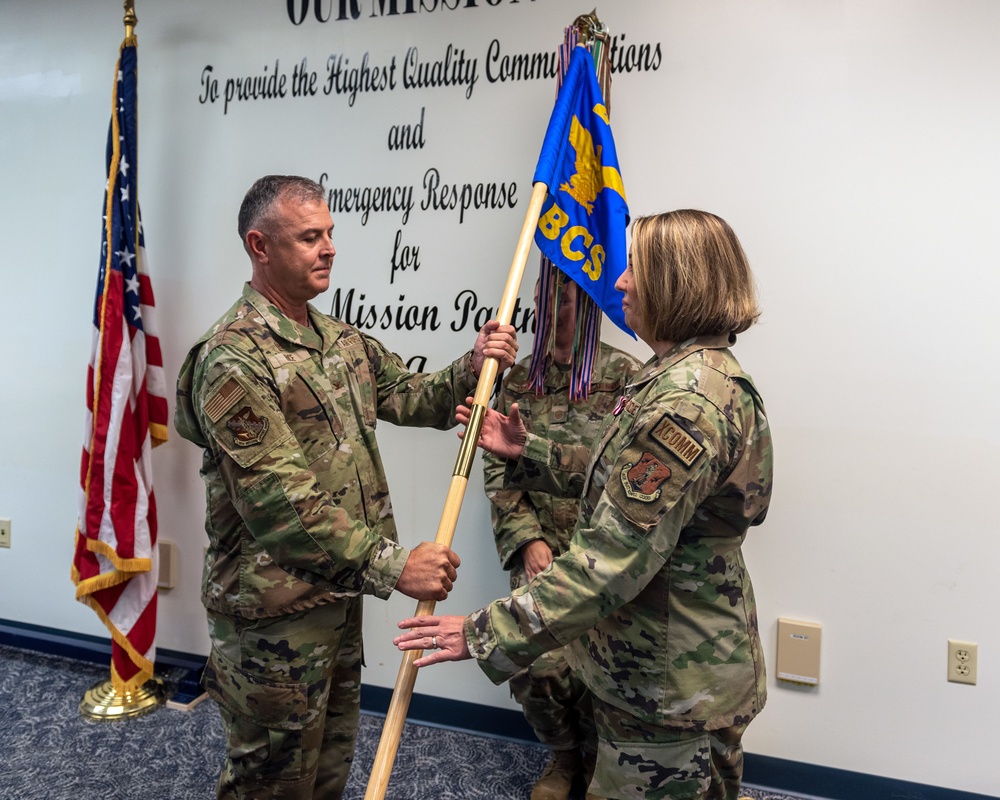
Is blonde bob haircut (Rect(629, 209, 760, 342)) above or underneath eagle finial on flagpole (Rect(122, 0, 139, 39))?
underneath

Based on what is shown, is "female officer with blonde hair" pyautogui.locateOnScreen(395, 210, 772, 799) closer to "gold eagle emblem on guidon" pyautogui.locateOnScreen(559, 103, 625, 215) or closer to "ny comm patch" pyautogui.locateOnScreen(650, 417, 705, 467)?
"ny comm patch" pyautogui.locateOnScreen(650, 417, 705, 467)

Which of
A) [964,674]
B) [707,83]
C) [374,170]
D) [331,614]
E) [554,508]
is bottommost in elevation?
[964,674]

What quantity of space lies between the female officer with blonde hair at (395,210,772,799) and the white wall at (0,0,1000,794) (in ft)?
3.22

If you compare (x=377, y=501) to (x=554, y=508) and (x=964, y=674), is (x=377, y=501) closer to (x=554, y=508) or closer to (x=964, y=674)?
(x=554, y=508)

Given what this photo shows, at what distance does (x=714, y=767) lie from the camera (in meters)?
1.44

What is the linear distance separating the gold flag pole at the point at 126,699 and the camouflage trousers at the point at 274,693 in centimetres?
113

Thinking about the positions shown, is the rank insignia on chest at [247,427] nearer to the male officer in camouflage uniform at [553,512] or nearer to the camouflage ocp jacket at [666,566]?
the camouflage ocp jacket at [666,566]

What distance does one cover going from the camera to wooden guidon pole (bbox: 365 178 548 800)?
139cm

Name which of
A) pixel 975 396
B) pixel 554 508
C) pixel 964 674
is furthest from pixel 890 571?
pixel 554 508

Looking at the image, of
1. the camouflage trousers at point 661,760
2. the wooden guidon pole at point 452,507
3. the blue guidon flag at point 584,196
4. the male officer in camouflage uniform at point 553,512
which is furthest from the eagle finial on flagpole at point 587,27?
the camouflage trousers at point 661,760

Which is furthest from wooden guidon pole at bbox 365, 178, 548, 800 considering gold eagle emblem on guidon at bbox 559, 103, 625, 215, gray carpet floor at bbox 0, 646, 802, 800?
gray carpet floor at bbox 0, 646, 802, 800

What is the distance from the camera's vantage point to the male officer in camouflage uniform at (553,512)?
2.22 meters

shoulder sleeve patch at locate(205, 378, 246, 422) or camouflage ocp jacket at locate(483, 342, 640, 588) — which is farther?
camouflage ocp jacket at locate(483, 342, 640, 588)

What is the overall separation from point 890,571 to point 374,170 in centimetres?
199
